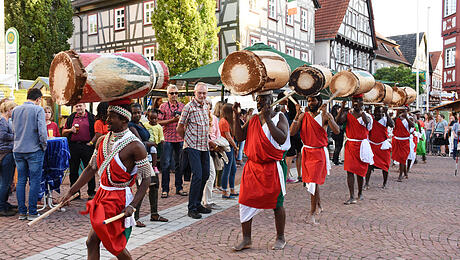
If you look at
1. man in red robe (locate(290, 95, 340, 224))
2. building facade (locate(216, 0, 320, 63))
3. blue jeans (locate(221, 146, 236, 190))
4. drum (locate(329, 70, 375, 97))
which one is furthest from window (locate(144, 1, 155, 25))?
man in red robe (locate(290, 95, 340, 224))

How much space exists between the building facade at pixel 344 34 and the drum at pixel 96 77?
2791 centimetres

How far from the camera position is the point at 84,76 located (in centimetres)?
288

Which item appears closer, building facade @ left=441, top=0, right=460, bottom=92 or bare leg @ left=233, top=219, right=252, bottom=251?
Answer: bare leg @ left=233, top=219, right=252, bottom=251

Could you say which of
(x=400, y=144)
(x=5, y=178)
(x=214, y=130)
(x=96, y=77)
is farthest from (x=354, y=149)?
(x=5, y=178)

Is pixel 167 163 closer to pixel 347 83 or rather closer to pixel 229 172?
pixel 229 172

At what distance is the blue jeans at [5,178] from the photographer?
652cm

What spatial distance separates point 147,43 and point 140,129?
20948 millimetres

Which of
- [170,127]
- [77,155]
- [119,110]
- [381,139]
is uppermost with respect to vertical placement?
[119,110]

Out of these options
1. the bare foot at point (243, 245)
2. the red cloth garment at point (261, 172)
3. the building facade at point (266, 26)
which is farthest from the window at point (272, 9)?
the bare foot at point (243, 245)

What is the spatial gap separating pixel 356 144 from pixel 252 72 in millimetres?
4043

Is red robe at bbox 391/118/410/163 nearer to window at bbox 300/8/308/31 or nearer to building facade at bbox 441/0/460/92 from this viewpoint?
window at bbox 300/8/308/31

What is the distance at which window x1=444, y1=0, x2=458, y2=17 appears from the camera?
32.4 metres

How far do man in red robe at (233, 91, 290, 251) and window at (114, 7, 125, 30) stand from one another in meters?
24.3

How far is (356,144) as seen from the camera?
7.67m
